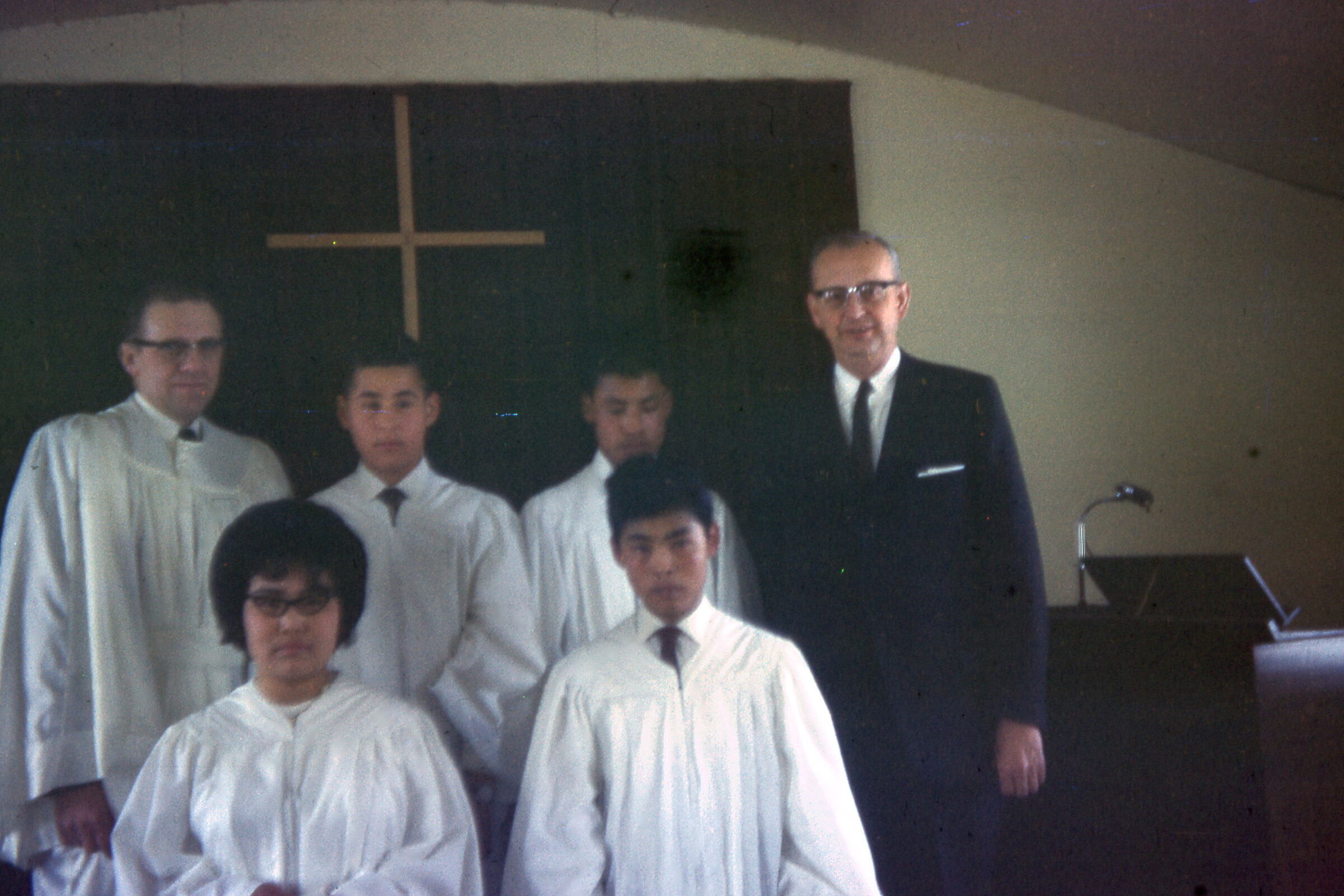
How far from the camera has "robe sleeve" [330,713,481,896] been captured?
2248 millimetres

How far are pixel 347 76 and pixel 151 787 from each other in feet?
6.13

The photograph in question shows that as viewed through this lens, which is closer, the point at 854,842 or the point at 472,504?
the point at 854,842

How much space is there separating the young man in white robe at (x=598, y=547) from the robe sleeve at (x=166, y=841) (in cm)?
84

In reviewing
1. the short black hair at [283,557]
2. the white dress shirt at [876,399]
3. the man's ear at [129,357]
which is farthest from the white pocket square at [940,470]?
the man's ear at [129,357]

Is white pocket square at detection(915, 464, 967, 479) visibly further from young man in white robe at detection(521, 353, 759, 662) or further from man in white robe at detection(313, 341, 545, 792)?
man in white robe at detection(313, 341, 545, 792)

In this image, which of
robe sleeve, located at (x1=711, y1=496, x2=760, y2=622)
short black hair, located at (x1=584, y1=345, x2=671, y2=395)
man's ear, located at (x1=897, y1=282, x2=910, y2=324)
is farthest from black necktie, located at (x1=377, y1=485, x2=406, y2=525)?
man's ear, located at (x1=897, y1=282, x2=910, y2=324)

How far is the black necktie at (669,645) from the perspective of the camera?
2.49 metres

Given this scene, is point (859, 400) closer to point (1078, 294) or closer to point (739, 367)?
point (739, 367)

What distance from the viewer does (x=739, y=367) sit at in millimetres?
2990

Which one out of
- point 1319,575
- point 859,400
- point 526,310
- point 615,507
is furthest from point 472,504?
point 1319,575

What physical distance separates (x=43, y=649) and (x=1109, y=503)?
287 cm

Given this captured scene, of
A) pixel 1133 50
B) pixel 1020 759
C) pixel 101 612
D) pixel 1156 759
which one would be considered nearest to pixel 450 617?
pixel 101 612

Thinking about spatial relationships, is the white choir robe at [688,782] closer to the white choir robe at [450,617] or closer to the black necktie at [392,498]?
the white choir robe at [450,617]

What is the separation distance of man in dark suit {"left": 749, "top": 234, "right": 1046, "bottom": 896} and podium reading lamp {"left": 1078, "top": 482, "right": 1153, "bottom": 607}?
60 centimetres
